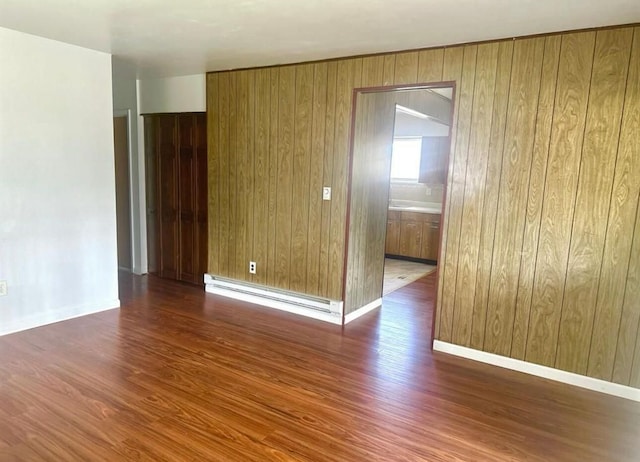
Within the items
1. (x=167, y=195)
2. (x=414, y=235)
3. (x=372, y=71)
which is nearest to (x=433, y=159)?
(x=414, y=235)

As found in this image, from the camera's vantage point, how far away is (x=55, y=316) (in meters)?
3.85

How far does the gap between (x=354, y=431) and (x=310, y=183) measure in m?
2.37

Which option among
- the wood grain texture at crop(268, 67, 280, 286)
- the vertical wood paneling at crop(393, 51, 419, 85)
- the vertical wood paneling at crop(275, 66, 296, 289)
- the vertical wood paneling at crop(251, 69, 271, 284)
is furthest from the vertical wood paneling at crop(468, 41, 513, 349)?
the vertical wood paneling at crop(251, 69, 271, 284)

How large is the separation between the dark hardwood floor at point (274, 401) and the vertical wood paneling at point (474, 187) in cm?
38

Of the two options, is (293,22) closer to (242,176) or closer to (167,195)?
(242,176)

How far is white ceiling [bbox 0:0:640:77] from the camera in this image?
8.25 ft

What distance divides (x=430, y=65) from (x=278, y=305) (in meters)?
2.68

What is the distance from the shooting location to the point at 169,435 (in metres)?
2.33

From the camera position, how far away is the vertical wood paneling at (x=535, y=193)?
2.96 m

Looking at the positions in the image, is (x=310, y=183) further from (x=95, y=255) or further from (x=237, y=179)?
(x=95, y=255)

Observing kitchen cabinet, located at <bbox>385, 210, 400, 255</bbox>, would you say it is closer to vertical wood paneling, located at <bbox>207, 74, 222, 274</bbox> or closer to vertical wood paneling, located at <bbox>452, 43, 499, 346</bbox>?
vertical wood paneling, located at <bbox>207, 74, 222, 274</bbox>

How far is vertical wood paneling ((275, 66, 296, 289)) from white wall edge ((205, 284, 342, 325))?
0.68ft

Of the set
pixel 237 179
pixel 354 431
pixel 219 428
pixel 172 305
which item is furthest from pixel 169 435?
pixel 237 179

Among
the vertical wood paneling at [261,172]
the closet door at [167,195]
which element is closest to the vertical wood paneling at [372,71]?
the vertical wood paneling at [261,172]
